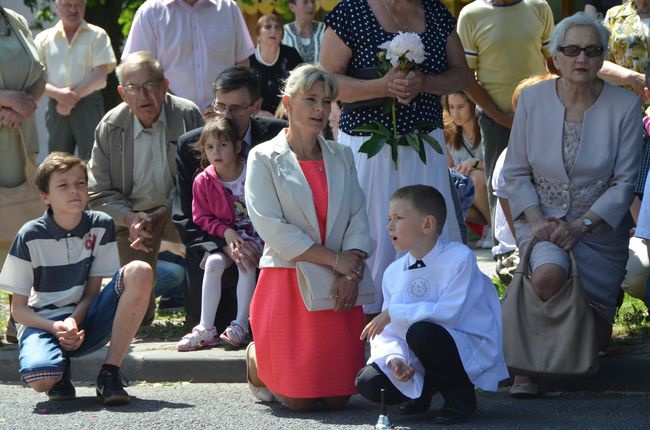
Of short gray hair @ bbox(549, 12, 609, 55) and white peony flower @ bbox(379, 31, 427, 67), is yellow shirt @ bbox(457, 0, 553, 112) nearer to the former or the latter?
short gray hair @ bbox(549, 12, 609, 55)

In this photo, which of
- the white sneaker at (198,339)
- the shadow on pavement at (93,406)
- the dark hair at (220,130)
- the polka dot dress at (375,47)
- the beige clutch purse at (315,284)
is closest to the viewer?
the beige clutch purse at (315,284)

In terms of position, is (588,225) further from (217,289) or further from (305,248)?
(217,289)

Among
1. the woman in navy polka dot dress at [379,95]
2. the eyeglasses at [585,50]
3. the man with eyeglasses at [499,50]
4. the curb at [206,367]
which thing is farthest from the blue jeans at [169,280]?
the eyeglasses at [585,50]

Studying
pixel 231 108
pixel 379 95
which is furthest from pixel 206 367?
pixel 379 95

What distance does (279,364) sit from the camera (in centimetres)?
659

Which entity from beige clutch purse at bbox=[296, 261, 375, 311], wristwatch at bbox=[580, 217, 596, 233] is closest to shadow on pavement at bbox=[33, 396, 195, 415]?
beige clutch purse at bbox=[296, 261, 375, 311]

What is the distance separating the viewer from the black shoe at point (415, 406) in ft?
20.7

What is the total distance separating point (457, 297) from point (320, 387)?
83cm

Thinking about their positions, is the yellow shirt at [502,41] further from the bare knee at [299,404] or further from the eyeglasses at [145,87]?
the bare knee at [299,404]

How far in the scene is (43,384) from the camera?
22.2ft

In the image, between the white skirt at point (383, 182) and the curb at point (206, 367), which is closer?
the curb at point (206, 367)

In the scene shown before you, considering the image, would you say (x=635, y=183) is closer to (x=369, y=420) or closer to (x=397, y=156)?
(x=397, y=156)

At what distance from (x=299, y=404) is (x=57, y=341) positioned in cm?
128

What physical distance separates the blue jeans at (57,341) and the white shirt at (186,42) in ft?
8.99
